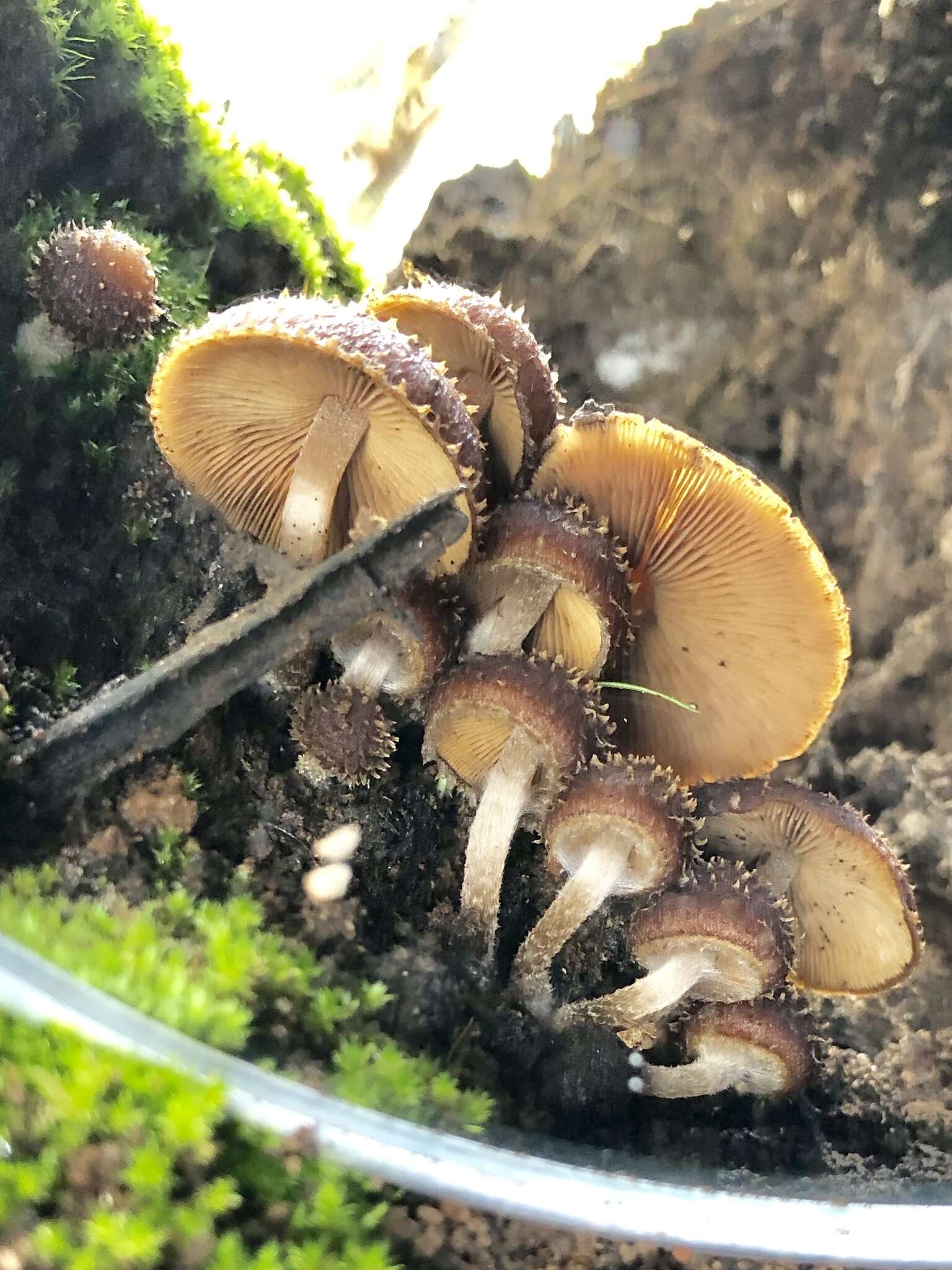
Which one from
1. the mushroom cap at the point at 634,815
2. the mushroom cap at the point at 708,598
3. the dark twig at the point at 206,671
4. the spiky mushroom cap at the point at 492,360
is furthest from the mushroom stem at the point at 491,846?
the spiky mushroom cap at the point at 492,360

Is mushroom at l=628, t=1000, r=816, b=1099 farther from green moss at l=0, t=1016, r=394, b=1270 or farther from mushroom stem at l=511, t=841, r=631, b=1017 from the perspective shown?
green moss at l=0, t=1016, r=394, b=1270

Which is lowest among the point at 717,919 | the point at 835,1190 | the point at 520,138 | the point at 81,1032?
the point at 835,1190

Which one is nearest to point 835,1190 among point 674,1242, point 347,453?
point 674,1242

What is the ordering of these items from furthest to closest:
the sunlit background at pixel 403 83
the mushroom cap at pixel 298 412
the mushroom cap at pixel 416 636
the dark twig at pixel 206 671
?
1. the sunlit background at pixel 403 83
2. the mushroom cap at pixel 416 636
3. the dark twig at pixel 206 671
4. the mushroom cap at pixel 298 412

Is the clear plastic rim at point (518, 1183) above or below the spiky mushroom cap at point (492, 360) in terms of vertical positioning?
below

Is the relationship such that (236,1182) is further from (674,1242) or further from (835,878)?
(835,878)

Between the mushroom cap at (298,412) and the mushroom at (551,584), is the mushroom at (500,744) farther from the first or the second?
the mushroom cap at (298,412)
